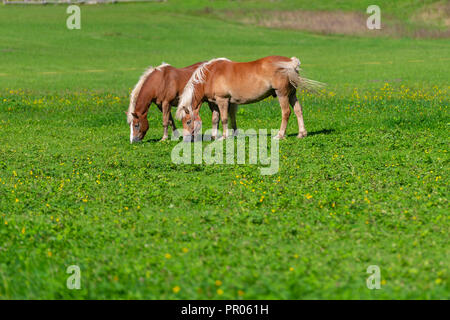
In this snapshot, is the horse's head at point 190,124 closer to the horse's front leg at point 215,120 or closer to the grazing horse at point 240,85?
the grazing horse at point 240,85

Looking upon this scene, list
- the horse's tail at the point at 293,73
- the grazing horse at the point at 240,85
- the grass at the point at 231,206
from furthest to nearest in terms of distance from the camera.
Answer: the grazing horse at the point at 240,85 < the horse's tail at the point at 293,73 < the grass at the point at 231,206

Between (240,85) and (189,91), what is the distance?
1525 mm

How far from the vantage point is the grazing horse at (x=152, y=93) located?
58.7ft

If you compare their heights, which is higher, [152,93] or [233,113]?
[152,93]

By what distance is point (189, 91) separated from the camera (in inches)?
683

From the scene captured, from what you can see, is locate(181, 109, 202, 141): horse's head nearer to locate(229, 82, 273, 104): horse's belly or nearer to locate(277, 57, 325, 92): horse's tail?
locate(229, 82, 273, 104): horse's belly

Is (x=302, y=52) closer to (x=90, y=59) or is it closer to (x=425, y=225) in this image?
(x=90, y=59)

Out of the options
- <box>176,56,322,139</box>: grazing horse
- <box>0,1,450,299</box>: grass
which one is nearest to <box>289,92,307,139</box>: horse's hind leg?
<box>176,56,322,139</box>: grazing horse

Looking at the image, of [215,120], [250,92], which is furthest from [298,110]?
[215,120]

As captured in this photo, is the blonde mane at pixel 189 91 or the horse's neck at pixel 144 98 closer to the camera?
the blonde mane at pixel 189 91

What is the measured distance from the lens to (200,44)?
59219mm

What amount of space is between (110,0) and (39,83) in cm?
5666

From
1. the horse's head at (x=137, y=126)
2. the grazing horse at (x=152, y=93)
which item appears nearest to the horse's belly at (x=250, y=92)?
the grazing horse at (x=152, y=93)

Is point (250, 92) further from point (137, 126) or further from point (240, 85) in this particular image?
point (137, 126)
